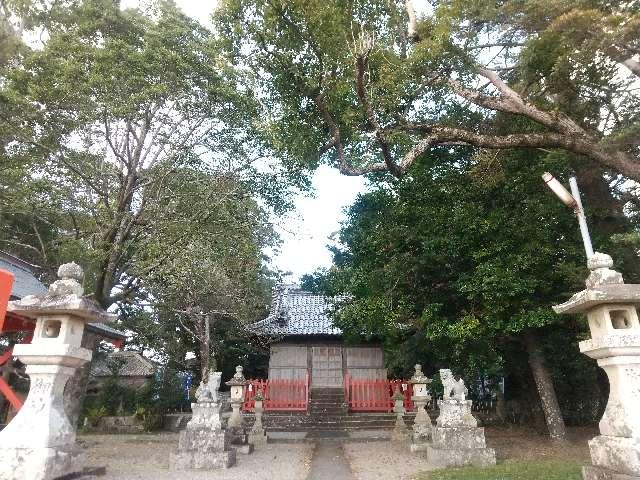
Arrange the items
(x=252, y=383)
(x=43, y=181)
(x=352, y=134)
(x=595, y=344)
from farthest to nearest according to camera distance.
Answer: (x=252, y=383), (x=43, y=181), (x=352, y=134), (x=595, y=344)

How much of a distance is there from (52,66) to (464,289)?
432 inches

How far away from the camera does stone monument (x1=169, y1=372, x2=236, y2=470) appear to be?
8.90m

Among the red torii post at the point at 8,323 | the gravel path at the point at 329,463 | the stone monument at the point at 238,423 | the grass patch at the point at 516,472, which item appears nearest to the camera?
the red torii post at the point at 8,323

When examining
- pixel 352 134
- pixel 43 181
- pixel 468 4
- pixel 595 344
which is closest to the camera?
pixel 595 344

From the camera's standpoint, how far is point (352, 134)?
33.2ft

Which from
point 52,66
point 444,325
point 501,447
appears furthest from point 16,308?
point 501,447

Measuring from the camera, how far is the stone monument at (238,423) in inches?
426

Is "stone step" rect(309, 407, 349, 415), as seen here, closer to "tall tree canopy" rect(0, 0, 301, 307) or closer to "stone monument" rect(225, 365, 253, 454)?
"stone monument" rect(225, 365, 253, 454)

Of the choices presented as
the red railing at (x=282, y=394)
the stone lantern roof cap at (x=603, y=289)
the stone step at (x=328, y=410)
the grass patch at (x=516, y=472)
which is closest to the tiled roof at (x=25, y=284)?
the red railing at (x=282, y=394)

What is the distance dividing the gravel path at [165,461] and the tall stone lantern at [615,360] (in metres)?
5.14

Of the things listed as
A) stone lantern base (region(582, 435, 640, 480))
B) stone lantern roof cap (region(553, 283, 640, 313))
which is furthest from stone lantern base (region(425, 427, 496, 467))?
stone lantern roof cap (region(553, 283, 640, 313))

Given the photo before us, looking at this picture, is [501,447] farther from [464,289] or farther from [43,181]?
[43,181]

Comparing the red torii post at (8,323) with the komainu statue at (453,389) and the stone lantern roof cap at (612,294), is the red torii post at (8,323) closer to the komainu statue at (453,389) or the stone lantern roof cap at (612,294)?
the stone lantern roof cap at (612,294)

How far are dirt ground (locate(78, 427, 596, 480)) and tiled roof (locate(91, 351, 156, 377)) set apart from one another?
6.38m
